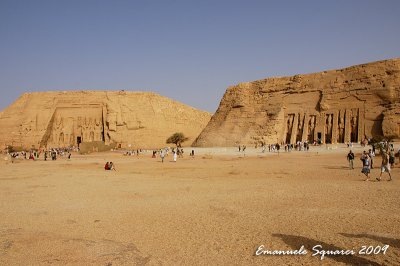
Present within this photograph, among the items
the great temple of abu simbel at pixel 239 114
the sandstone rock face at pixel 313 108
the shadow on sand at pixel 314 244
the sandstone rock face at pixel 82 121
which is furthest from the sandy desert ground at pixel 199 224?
the sandstone rock face at pixel 82 121

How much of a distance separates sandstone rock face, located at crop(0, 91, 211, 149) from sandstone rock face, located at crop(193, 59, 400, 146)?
16.0 metres

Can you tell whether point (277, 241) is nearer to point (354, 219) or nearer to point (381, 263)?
Answer: point (381, 263)

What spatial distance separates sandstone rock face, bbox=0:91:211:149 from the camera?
58.9m

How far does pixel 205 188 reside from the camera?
38.6 feet

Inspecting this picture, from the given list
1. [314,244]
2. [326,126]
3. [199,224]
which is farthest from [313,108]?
[314,244]

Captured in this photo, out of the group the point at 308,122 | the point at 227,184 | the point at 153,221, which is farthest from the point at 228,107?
the point at 153,221

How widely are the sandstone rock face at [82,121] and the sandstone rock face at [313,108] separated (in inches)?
632

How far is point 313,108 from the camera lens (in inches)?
1591

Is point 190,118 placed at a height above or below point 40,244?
above

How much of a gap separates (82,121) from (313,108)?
39342mm

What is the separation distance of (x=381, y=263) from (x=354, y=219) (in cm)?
228

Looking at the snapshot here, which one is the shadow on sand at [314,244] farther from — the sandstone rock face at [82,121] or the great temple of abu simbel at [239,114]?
the sandstone rock face at [82,121]

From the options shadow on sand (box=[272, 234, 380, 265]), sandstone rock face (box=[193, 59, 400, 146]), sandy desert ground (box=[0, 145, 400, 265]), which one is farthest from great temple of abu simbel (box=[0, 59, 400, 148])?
shadow on sand (box=[272, 234, 380, 265])

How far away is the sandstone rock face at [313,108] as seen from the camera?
34.9 m
